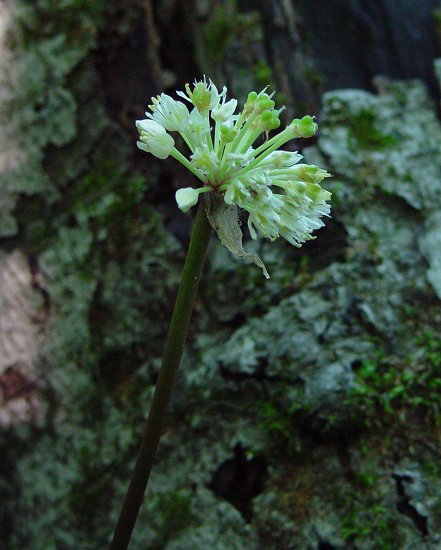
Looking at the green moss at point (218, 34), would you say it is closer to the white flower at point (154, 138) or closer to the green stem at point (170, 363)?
the white flower at point (154, 138)

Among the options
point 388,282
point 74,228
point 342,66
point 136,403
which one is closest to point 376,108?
point 342,66

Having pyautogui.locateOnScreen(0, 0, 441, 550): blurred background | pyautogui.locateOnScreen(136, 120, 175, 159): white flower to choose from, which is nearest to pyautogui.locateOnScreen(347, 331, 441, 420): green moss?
pyautogui.locateOnScreen(0, 0, 441, 550): blurred background

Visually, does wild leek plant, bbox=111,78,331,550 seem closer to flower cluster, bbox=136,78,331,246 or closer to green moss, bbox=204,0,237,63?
flower cluster, bbox=136,78,331,246

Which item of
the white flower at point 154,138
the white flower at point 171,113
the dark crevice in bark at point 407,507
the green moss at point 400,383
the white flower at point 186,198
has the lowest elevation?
the dark crevice in bark at point 407,507

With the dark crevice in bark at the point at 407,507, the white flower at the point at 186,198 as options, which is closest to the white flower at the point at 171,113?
the white flower at the point at 186,198

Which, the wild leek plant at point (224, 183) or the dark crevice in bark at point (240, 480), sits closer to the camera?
the wild leek plant at point (224, 183)

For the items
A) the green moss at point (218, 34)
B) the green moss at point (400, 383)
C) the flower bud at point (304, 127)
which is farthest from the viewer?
the green moss at point (218, 34)
